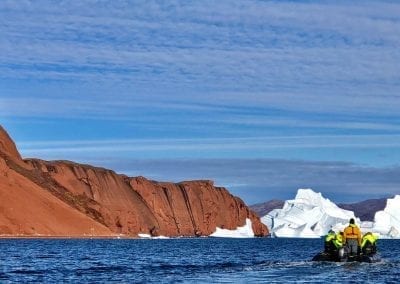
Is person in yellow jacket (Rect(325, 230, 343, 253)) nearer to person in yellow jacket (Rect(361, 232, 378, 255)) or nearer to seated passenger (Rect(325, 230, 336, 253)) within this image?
seated passenger (Rect(325, 230, 336, 253))

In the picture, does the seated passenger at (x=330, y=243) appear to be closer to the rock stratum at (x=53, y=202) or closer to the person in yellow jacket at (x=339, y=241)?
the person in yellow jacket at (x=339, y=241)

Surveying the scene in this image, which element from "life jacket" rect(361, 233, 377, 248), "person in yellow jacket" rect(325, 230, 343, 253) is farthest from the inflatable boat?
"life jacket" rect(361, 233, 377, 248)

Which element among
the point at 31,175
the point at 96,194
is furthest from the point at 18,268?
the point at 96,194

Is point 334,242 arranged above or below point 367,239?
below

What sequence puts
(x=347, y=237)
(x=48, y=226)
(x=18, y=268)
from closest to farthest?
(x=18, y=268) → (x=347, y=237) → (x=48, y=226)

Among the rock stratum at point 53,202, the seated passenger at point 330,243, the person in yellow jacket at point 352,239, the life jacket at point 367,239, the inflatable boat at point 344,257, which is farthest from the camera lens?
the rock stratum at point 53,202

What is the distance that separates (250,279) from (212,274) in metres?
5.16

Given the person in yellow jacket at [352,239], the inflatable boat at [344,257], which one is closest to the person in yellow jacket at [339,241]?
the person in yellow jacket at [352,239]

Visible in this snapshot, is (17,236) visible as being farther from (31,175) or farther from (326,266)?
(326,266)

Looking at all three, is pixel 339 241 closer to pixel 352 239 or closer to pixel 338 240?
pixel 338 240

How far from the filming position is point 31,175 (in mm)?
166625

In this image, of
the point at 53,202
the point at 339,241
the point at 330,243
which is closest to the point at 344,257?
the point at 339,241

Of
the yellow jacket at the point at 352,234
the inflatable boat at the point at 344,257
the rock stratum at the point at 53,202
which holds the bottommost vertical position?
the inflatable boat at the point at 344,257

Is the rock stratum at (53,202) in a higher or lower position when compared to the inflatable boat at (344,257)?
higher
